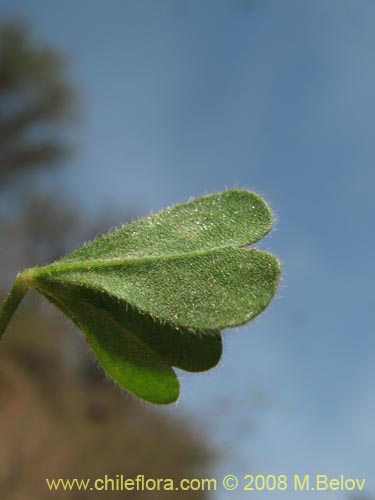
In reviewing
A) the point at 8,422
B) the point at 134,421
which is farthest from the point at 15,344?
the point at 134,421

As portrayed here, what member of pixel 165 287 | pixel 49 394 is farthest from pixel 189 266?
pixel 49 394

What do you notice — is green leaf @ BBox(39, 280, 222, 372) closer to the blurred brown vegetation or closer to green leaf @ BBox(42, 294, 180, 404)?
green leaf @ BBox(42, 294, 180, 404)

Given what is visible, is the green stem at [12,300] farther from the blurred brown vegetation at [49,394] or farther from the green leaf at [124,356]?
the blurred brown vegetation at [49,394]

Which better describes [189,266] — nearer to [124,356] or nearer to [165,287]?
[165,287]

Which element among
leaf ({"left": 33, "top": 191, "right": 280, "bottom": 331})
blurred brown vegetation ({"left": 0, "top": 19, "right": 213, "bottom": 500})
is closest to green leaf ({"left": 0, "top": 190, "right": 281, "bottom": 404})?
leaf ({"left": 33, "top": 191, "right": 280, "bottom": 331})

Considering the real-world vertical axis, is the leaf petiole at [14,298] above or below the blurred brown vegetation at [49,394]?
below

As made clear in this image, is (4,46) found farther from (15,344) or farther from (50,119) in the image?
(15,344)

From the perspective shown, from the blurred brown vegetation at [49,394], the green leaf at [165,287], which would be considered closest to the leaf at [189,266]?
the green leaf at [165,287]
